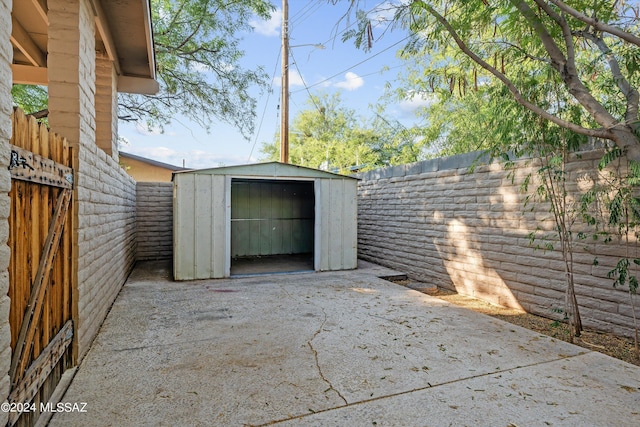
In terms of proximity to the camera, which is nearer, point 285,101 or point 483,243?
point 483,243

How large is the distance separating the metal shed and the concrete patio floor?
5.82ft

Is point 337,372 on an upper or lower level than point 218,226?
lower

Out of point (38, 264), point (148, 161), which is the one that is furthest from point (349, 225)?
point (148, 161)

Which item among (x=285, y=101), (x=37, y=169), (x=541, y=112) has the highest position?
(x=285, y=101)

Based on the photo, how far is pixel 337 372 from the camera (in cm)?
263

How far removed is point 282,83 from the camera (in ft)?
31.8

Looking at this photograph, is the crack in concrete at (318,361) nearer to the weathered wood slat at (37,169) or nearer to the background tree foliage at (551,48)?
the weathered wood slat at (37,169)

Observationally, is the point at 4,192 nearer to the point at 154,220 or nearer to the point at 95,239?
the point at 95,239

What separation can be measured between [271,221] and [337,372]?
23.4ft

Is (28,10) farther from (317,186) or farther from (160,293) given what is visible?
(317,186)

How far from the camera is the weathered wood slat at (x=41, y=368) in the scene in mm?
1688

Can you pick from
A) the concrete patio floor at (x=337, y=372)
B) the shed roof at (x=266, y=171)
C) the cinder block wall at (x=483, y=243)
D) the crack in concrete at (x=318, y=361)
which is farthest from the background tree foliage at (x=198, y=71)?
the crack in concrete at (x=318, y=361)

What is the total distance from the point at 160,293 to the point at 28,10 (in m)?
3.85

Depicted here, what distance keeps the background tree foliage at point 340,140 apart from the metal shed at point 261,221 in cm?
624
